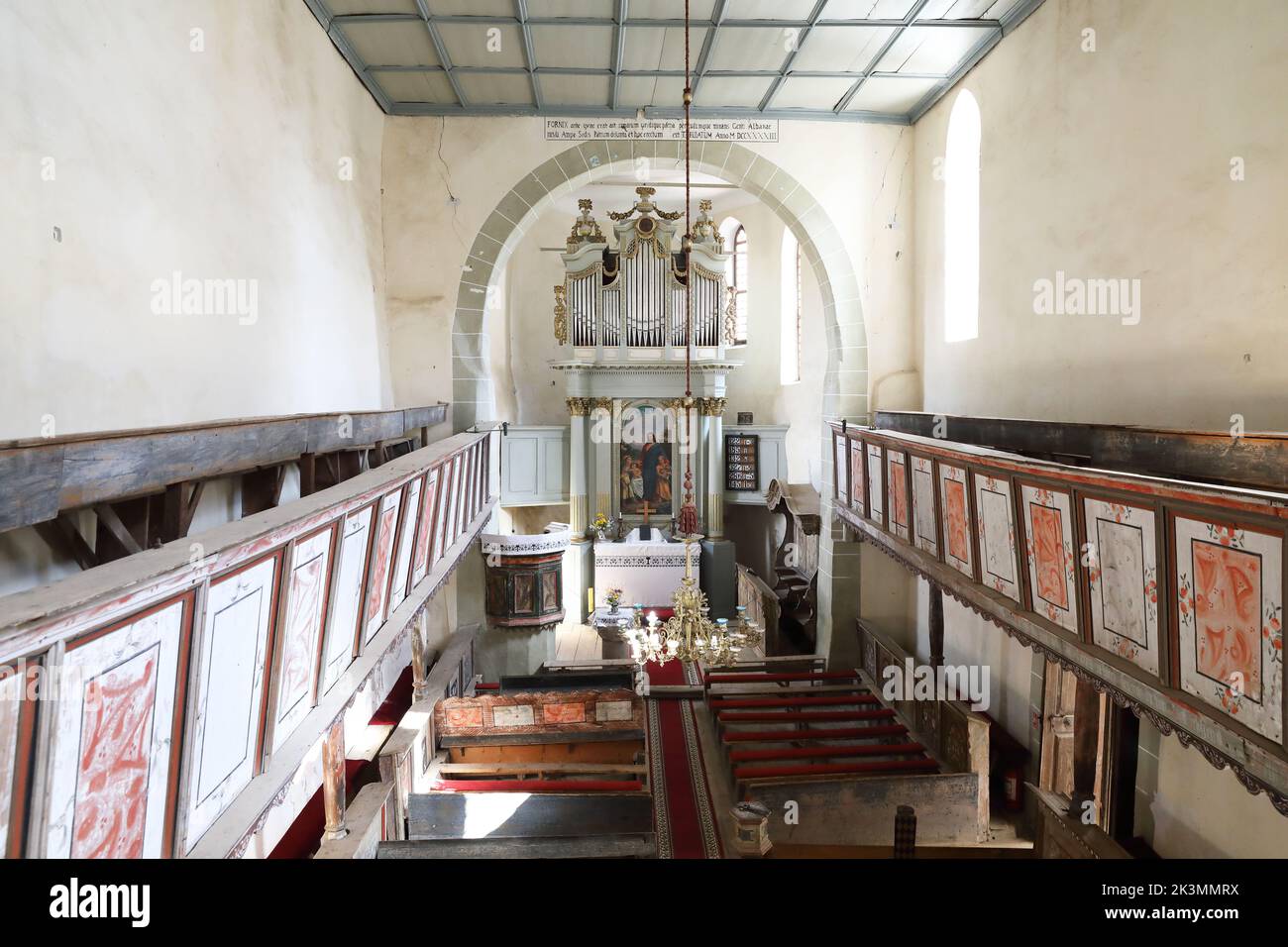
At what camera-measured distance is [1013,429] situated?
245 inches

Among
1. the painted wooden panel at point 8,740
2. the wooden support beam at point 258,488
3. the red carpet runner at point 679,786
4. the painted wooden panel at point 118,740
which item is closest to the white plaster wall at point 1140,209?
the red carpet runner at point 679,786

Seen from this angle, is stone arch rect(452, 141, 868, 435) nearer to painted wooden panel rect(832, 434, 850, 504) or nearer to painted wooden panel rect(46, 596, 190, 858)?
→ painted wooden panel rect(832, 434, 850, 504)

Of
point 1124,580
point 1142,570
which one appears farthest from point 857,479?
point 1142,570

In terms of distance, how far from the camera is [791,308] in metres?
15.8

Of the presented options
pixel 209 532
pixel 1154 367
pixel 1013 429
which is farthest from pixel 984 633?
pixel 209 532

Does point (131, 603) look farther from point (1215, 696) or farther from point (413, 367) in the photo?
point (413, 367)

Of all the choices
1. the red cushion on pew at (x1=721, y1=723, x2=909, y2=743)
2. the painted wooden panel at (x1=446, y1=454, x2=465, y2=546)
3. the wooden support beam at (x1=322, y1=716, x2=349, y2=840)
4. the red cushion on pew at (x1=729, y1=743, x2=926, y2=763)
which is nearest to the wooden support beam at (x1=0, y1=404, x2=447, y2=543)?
the painted wooden panel at (x1=446, y1=454, x2=465, y2=546)

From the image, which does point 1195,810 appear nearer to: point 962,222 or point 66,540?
point 962,222

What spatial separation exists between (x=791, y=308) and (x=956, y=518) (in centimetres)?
1126

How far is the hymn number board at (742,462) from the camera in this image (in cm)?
1464

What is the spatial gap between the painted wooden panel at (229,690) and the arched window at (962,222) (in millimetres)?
7630

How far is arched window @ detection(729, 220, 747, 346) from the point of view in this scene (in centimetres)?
1653

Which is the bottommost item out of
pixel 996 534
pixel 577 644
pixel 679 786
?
pixel 577 644

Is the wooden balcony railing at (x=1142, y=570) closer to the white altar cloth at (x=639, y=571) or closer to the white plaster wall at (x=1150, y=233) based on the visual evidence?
the white plaster wall at (x=1150, y=233)
